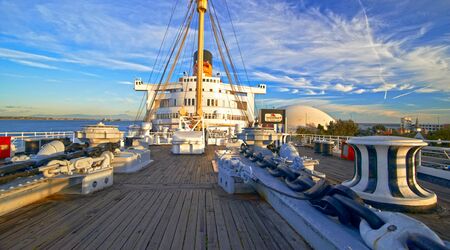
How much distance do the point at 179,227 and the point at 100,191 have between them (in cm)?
253

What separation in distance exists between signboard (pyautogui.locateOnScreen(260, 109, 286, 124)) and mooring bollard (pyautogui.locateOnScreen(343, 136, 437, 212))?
1873cm

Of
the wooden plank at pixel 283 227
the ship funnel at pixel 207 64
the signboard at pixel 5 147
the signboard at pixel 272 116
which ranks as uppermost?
the ship funnel at pixel 207 64

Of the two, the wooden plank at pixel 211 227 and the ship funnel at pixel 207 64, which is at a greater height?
the ship funnel at pixel 207 64

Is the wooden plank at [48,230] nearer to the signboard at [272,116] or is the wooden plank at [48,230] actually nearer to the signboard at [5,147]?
the signboard at [5,147]

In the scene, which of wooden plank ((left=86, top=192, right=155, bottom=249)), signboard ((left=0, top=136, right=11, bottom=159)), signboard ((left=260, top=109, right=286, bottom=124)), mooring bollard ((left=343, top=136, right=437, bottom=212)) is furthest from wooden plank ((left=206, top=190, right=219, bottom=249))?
signboard ((left=260, top=109, right=286, bottom=124))

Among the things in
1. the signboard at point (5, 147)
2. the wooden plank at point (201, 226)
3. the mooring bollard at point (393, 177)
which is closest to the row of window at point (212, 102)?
the signboard at point (5, 147)

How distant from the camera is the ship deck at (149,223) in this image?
2.44m

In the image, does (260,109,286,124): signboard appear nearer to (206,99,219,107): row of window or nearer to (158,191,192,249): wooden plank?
(206,99,219,107): row of window

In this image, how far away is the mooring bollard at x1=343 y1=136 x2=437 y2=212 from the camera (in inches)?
125

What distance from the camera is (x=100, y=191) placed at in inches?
179

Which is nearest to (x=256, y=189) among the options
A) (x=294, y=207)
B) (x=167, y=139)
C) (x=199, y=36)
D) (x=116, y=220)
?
(x=294, y=207)

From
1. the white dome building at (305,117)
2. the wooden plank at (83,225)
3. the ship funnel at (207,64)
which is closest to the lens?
the wooden plank at (83,225)

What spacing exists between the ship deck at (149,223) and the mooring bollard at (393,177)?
149 cm

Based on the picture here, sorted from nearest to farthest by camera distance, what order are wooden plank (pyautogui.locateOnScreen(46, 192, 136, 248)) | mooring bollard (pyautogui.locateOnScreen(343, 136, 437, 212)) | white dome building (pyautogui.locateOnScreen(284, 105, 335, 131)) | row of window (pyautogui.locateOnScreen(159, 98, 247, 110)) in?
wooden plank (pyautogui.locateOnScreen(46, 192, 136, 248)) → mooring bollard (pyautogui.locateOnScreen(343, 136, 437, 212)) → row of window (pyautogui.locateOnScreen(159, 98, 247, 110)) → white dome building (pyautogui.locateOnScreen(284, 105, 335, 131))
